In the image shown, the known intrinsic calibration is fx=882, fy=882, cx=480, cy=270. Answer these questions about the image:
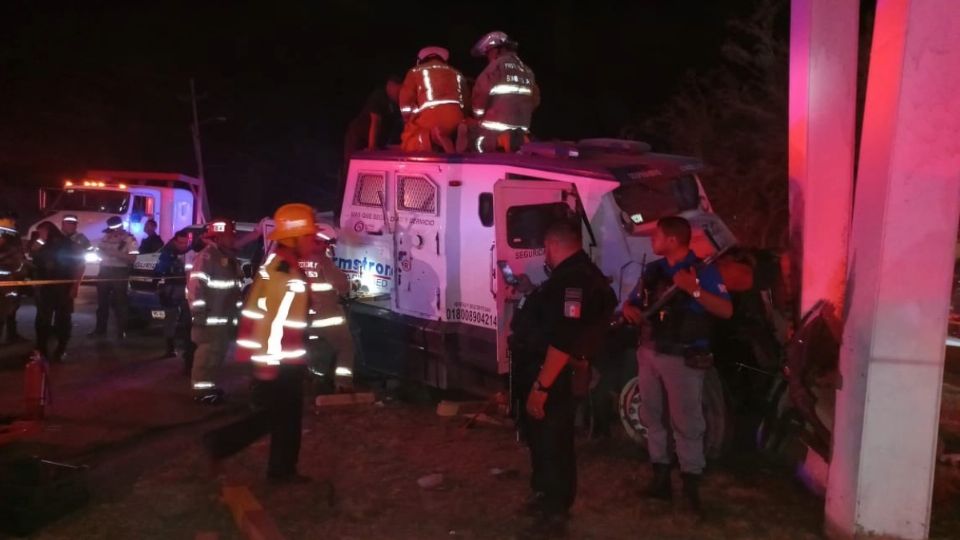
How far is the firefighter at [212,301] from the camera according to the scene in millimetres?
8141

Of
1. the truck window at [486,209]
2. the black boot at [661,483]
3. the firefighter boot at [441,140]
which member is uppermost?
the firefighter boot at [441,140]

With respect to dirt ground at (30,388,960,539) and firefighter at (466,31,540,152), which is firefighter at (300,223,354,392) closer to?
dirt ground at (30,388,960,539)

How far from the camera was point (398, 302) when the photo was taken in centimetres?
841

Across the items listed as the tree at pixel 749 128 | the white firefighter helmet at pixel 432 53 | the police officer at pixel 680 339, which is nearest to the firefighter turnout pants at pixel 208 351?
the white firefighter helmet at pixel 432 53

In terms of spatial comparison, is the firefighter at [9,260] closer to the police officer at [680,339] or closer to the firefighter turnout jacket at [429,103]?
the firefighter turnout jacket at [429,103]

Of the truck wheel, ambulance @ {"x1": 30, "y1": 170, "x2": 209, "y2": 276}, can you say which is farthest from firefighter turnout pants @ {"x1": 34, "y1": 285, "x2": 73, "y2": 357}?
ambulance @ {"x1": 30, "y1": 170, "x2": 209, "y2": 276}

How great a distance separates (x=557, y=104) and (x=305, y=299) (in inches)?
1078

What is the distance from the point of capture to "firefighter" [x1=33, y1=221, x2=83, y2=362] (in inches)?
399

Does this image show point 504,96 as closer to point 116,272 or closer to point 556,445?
point 556,445

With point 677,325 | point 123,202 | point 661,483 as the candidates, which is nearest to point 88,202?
point 123,202

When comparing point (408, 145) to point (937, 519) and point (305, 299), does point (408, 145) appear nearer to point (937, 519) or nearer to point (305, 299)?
point (305, 299)

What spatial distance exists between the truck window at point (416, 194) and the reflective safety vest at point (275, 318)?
2.68 meters

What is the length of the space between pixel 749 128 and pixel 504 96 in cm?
1321

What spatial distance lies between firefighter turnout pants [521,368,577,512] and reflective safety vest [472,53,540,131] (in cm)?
414
